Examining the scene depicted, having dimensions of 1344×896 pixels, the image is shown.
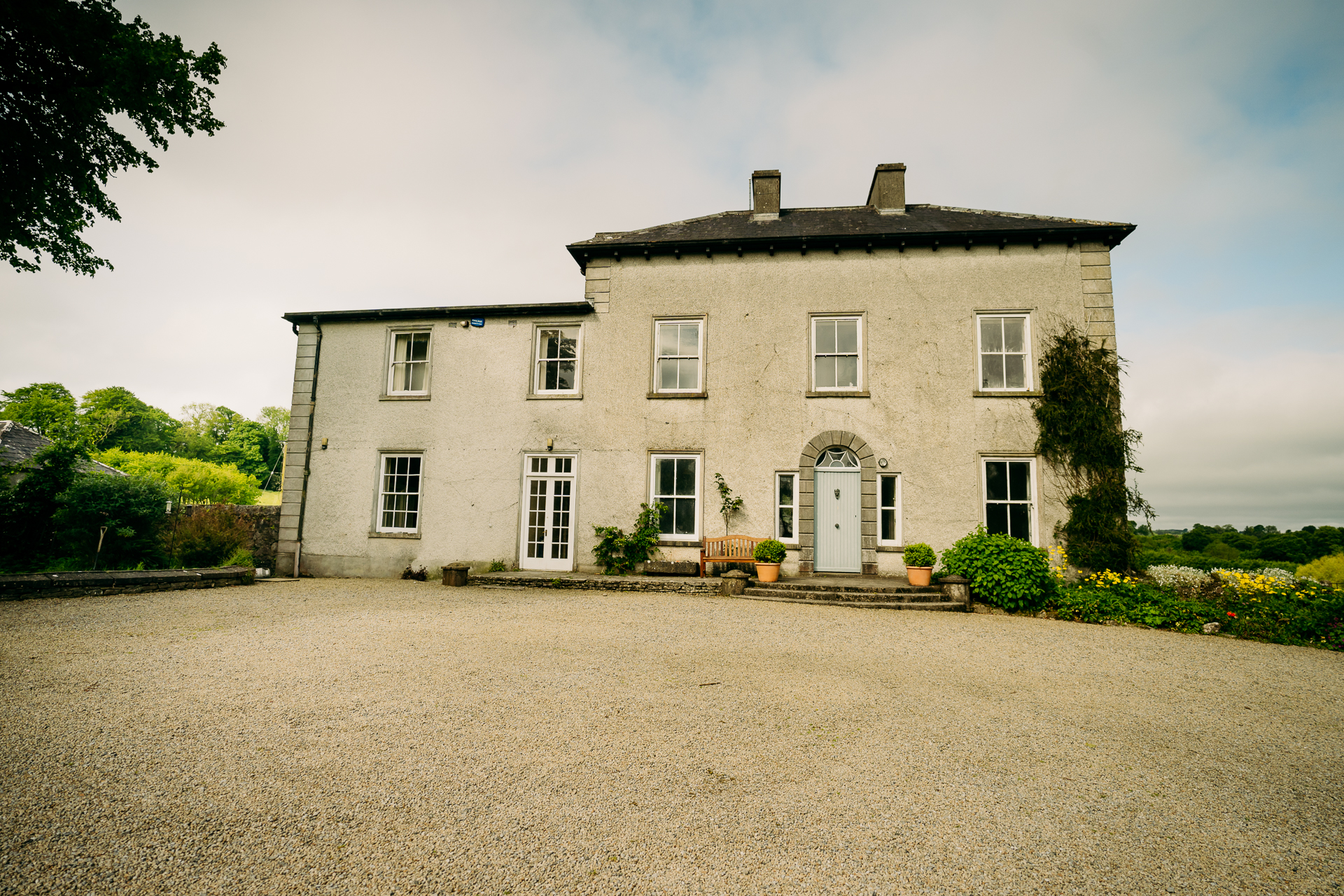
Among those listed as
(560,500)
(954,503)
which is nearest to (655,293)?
(560,500)

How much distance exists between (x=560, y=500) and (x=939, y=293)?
944 centimetres

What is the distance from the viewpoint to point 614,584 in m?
10.9

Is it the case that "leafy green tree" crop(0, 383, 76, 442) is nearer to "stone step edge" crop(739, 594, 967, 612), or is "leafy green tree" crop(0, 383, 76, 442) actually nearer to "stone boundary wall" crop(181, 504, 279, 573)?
"stone boundary wall" crop(181, 504, 279, 573)

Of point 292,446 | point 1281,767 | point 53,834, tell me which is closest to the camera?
point 53,834

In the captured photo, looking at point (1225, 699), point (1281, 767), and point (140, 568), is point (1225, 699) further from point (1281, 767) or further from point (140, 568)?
point (140, 568)

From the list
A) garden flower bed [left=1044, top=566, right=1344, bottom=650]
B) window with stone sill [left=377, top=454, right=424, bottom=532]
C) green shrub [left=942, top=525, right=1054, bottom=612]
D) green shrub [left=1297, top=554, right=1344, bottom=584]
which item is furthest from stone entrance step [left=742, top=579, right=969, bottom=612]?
window with stone sill [left=377, top=454, right=424, bottom=532]

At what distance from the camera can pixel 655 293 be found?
13.2 m

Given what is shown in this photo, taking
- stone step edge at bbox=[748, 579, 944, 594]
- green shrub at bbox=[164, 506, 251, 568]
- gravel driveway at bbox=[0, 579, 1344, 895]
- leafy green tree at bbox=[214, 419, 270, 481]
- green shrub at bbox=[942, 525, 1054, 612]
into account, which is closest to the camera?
gravel driveway at bbox=[0, 579, 1344, 895]

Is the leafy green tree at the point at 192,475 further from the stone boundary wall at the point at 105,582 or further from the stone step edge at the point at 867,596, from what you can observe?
the stone step edge at the point at 867,596

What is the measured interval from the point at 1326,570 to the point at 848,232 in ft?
36.4

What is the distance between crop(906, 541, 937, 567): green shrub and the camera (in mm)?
10539

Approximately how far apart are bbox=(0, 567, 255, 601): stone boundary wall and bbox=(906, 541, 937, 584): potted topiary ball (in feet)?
42.1

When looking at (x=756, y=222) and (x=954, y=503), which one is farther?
(x=756, y=222)

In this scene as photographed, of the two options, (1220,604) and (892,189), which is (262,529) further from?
(1220,604)
